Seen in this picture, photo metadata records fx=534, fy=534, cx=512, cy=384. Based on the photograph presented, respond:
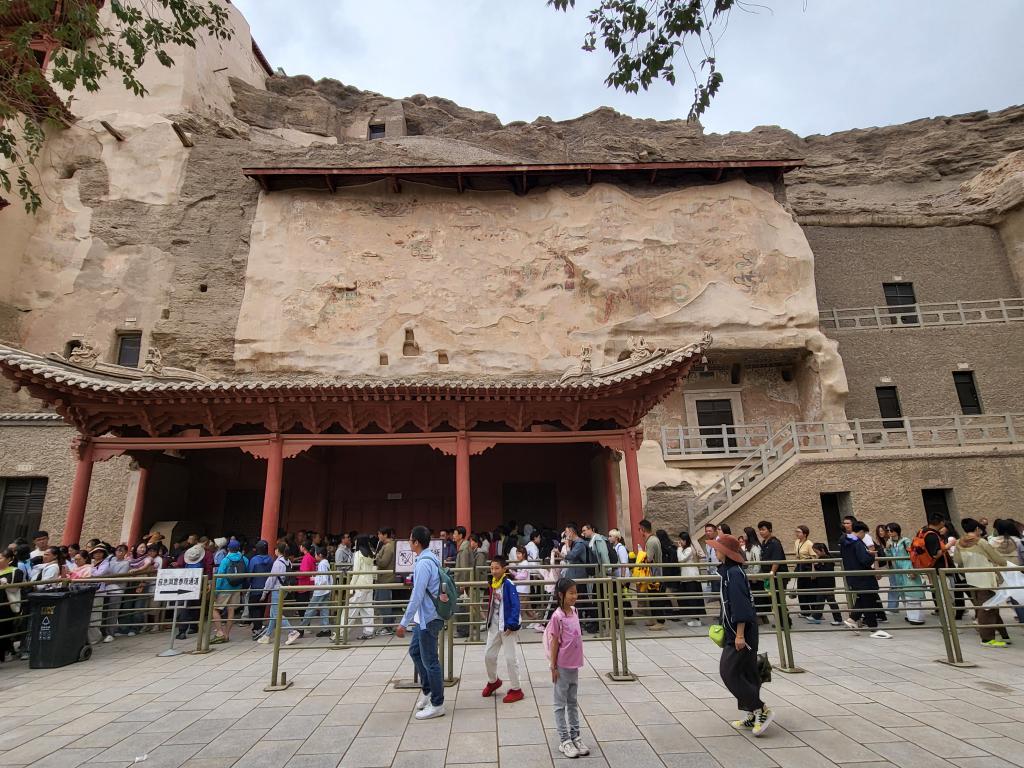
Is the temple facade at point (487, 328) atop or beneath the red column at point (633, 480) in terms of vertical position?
atop

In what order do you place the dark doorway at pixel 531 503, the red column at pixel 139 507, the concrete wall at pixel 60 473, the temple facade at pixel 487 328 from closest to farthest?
the red column at pixel 139 507
the temple facade at pixel 487 328
the concrete wall at pixel 60 473
the dark doorway at pixel 531 503

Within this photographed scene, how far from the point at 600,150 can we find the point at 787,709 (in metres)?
24.5

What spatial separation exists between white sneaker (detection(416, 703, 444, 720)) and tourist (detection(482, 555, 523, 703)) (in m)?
0.58

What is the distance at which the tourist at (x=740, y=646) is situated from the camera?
4156 millimetres

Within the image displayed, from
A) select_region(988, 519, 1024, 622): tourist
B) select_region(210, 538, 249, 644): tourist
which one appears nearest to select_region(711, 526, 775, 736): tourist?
select_region(988, 519, 1024, 622): tourist

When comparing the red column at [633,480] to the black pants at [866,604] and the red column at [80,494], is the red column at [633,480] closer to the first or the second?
the black pants at [866,604]

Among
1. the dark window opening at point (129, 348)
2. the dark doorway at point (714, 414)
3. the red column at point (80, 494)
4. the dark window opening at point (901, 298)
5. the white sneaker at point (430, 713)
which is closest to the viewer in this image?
the white sneaker at point (430, 713)

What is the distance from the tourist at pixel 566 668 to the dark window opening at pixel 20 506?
1633 cm

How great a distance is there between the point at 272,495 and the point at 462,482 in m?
3.87

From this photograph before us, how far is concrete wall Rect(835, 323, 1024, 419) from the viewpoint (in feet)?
61.9

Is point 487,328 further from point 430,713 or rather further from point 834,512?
point 430,713

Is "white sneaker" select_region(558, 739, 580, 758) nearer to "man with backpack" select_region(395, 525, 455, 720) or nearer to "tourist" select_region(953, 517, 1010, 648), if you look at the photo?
"man with backpack" select_region(395, 525, 455, 720)

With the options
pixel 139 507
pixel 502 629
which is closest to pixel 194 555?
pixel 139 507

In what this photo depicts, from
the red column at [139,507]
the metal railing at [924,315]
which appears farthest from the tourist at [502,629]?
the metal railing at [924,315]
